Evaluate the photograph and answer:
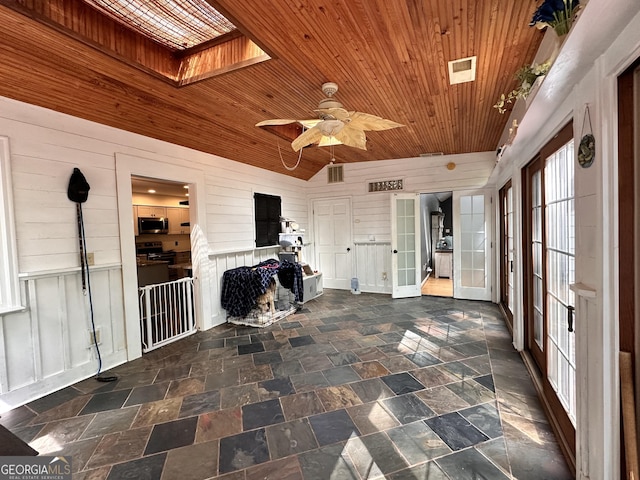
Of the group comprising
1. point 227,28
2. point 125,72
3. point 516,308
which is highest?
point 227,28

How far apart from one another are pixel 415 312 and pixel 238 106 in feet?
13.0

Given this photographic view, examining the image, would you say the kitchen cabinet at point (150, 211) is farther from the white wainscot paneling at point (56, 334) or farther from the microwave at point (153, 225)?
the white wainscot paneling at point (56, 334)

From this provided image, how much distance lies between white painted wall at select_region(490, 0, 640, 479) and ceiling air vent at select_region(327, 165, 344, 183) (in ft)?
15.6

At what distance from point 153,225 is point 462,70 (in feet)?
23.7

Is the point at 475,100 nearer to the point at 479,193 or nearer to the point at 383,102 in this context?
the point at 383,102

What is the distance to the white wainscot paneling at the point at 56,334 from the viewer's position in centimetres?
228

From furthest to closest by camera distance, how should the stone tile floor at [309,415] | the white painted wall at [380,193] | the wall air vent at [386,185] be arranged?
1. the wall air vent at [386,185]
2. the white painted wall at [380,193]
3. the stone tile floor at [309,415]

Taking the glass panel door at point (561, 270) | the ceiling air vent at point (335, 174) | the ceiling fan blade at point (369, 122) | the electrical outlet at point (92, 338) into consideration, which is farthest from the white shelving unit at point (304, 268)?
the glass panel door at point (561, 270)

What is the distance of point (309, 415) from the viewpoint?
2094 millimetres

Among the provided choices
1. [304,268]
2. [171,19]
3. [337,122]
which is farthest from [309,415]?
[304,268]

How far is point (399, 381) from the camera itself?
2516 mm

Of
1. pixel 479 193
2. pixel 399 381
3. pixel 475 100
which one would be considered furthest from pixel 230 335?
pixel 479 193

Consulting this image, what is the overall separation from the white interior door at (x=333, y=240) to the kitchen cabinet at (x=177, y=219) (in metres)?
3.74

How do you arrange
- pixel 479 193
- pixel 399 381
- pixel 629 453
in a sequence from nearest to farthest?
pixel 629 453
pixel 399 381
pixel 479 193
